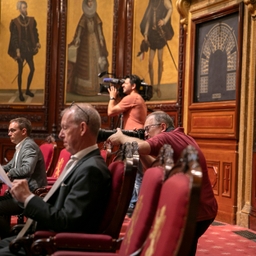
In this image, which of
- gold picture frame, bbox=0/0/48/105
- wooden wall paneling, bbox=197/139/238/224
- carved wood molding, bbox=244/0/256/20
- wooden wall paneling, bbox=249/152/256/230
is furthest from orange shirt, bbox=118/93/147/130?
gold picture frame, bbox=0/0/48/105

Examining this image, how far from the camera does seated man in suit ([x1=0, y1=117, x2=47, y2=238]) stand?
4.09 meters

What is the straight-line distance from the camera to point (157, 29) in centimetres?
773

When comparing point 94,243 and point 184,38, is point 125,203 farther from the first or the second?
point 184,38

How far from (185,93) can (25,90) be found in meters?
3.26

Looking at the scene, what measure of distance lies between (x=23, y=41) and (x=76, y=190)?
6.90 m

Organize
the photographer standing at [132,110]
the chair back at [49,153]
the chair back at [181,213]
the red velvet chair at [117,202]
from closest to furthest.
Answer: the chair back at [181,213], the red velvet chair at [117,202], the chair back at [49,153], the photographer standing at [132,110]

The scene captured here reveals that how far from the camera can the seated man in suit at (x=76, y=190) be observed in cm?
236

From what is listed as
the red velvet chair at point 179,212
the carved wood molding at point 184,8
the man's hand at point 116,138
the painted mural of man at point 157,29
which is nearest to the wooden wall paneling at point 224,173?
the carved wood molding at point 184,8

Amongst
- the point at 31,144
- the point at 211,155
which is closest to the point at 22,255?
the point at 31,144

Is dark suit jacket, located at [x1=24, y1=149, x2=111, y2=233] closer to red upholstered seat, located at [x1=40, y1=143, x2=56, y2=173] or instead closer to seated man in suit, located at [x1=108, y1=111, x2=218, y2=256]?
seated man in suit, located at [x1=108, y1=111, x2=218, y2=256]

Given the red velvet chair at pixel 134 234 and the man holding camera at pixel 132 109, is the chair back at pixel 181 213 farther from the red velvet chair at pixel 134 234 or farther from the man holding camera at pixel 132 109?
the man holding camera at pixel 132 109

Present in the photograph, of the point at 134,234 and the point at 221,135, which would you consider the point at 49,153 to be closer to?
the point at 221,135

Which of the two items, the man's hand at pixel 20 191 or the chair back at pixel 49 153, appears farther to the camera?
the chair back at pixel 49 153

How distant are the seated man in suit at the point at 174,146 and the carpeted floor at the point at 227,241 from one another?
1.29 metres
